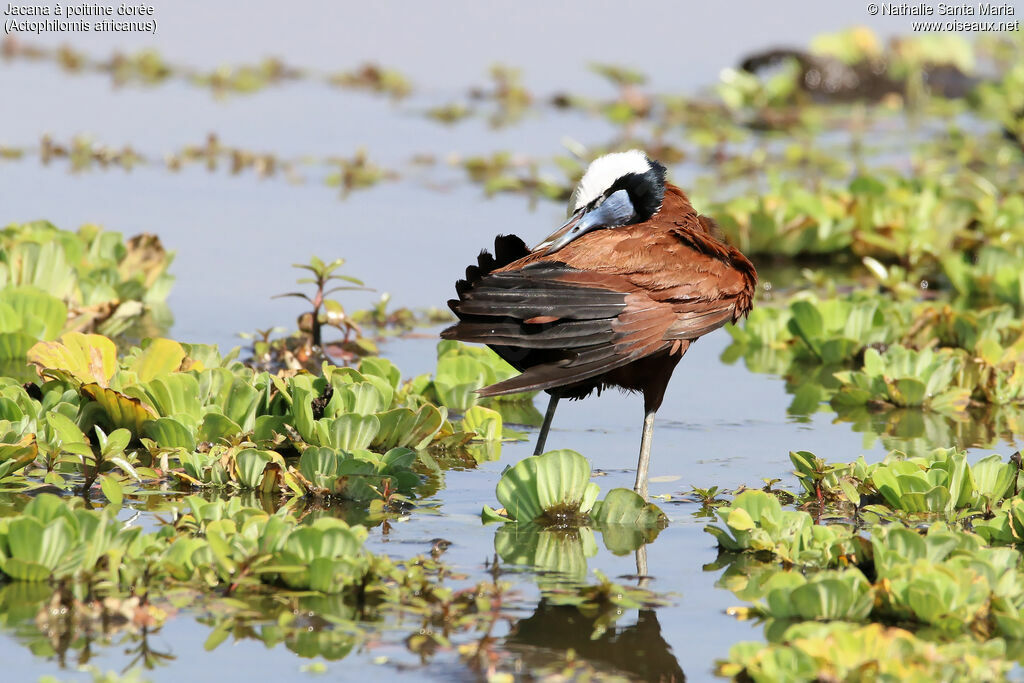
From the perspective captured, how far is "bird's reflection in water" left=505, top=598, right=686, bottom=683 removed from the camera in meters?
3.38

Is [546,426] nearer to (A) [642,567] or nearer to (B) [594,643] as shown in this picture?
(A) [642,567]

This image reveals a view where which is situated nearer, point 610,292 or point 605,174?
point 610,292

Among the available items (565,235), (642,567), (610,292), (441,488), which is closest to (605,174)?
(565,235)

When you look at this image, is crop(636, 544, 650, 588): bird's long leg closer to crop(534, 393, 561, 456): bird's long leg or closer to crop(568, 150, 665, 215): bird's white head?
crop(534, 393, 561, 456): bird's long leg

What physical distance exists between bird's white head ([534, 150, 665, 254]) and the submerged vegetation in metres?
0.87

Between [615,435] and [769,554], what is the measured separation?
5.52 ft

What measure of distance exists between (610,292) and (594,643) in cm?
138

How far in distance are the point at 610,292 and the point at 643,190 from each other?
68 cm

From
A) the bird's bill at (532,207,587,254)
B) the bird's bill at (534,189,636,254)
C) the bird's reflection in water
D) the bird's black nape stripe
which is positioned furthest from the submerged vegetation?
the bird's black nape stripe

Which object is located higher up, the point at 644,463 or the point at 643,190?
the point at 643,190

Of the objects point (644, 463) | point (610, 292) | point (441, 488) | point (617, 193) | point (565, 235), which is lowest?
point (441, 488)

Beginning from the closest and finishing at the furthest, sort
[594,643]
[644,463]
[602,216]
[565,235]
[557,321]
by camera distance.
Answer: [594,643]
[557,321]
[644,463]
[565,235]
[602,216]

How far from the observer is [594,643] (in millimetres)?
3514

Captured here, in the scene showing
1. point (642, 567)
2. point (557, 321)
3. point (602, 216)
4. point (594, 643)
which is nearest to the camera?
point (594, 643)
